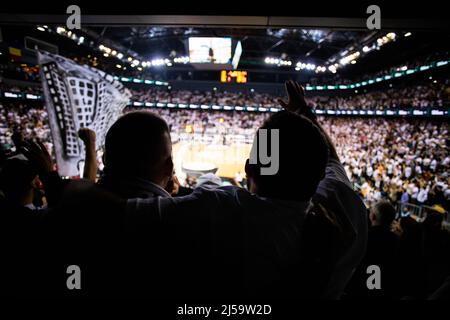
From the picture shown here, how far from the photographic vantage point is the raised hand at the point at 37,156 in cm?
124

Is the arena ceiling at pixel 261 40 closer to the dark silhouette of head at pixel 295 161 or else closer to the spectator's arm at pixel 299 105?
the spectator's arm at pixel 299 105

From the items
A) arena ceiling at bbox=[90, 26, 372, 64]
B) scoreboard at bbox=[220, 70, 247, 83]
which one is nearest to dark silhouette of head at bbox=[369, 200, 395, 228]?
arena ceiling at bbox=[90, 26, 372, 64]

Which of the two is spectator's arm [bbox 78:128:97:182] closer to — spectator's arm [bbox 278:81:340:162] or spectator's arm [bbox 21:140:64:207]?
spectator's arm [bbox 21:140:64:207]

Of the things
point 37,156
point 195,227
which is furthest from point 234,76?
point 195,227

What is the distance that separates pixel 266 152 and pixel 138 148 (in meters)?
0.46

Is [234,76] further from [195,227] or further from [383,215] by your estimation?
[195,227]

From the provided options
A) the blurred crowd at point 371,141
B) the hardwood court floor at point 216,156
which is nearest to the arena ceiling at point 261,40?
the blurred crowd at point 371,141

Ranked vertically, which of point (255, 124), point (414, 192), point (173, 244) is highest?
point (255, 124)

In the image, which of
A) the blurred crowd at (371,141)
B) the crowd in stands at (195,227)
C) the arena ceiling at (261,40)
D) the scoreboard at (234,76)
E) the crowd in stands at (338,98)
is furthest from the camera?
the scoreboard at (234,76)

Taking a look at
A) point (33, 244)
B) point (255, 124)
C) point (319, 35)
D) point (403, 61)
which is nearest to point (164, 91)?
point (255, 124)

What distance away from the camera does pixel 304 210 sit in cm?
88

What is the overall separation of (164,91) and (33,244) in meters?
31.8

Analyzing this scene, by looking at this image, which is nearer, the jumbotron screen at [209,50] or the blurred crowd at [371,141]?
the blurred crowd at [371,141]
